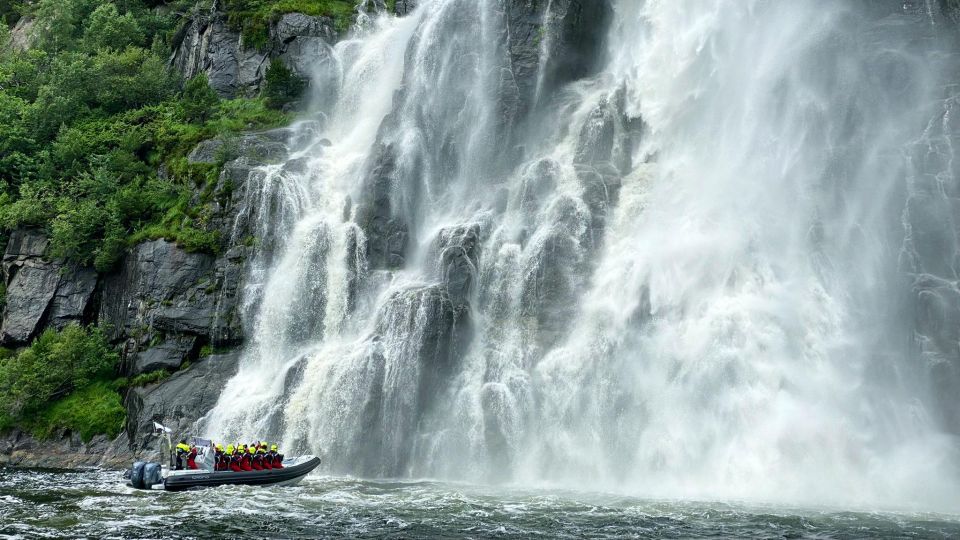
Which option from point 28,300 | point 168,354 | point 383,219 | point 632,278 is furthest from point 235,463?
point 28,300

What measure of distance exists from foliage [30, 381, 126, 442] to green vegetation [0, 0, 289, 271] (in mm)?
7033

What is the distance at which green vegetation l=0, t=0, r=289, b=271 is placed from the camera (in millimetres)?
44969

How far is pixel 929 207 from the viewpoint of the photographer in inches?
1254

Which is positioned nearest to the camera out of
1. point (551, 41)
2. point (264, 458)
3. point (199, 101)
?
point (264, 458)

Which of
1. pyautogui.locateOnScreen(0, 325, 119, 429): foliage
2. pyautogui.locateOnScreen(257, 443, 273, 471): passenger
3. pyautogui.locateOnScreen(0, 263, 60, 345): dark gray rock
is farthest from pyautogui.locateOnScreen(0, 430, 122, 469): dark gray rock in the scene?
pyautogui.locateOnScreen(257, 443, 273, 471): passenger

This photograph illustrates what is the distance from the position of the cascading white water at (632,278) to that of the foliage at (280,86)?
8354 millimetres

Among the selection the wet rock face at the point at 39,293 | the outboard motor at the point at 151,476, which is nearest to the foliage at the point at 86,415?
the wet rock face at the point at 39,293

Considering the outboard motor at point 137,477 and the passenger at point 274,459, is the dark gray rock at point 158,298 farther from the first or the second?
the outboard motor at point 137,477

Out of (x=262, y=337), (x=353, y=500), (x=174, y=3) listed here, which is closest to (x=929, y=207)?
(x=353, y=500)

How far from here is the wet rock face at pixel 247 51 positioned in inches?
2115

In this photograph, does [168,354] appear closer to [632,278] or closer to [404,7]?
[632,278]

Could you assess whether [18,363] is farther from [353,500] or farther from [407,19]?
[407,19]

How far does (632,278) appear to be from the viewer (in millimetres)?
34719

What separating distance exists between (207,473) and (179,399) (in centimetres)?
1040
